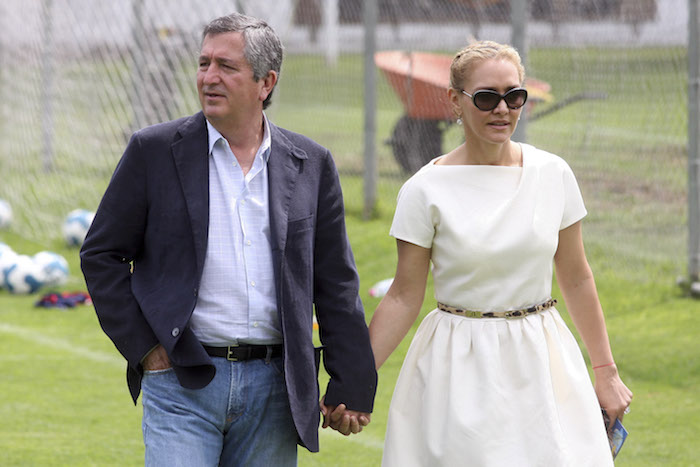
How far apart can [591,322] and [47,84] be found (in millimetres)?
10890

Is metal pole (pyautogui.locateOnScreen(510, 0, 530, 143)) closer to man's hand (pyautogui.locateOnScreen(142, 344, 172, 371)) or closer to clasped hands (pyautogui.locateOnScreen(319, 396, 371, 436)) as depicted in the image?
clasped hands (pyautogui.locateOnScreen(319, 396, 371, 436))

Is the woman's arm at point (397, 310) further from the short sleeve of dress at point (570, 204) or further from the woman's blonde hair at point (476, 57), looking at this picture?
the woman's blonde hair at point (476, 57)

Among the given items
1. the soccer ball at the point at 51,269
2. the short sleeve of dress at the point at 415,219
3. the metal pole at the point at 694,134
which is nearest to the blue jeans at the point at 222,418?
the short sleeve of dress at the point at 415,219

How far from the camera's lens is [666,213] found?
30.3 feet

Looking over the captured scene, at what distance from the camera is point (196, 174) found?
326 cm

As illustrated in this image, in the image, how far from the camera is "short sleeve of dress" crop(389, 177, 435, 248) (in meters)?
3.47

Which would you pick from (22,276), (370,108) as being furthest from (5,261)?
(370,108)

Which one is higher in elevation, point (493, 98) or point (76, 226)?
point (493, 98)

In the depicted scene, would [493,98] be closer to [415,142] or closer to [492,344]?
[492,344]

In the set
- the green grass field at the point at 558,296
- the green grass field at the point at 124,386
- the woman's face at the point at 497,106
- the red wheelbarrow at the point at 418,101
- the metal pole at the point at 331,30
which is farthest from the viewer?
the metal pole at the point at 331,30

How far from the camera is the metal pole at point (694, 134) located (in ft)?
28.6

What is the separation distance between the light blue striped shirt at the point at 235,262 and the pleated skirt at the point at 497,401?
508 millimetres

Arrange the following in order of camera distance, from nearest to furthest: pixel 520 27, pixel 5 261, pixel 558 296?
pixel 520 27 → pixel 558 296 → pixel 5 261

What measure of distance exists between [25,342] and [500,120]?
19.0 feet
